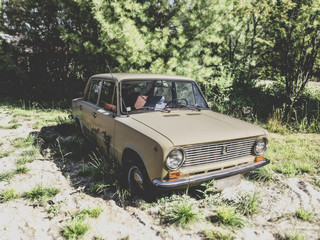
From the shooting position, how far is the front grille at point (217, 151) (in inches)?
107

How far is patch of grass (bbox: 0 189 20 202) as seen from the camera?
10.2 feet

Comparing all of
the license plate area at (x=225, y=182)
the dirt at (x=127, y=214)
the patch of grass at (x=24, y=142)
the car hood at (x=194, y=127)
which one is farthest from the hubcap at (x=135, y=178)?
the patch of grass at (x=24, y=142)

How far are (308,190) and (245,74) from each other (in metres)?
7.12

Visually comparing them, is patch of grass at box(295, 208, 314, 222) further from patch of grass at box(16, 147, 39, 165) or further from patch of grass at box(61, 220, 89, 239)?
patch of grass at box(16, 147, 39, 165)

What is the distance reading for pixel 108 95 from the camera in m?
3.91

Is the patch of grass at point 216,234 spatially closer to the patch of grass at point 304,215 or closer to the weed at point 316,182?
the patch of grass at point 304,215

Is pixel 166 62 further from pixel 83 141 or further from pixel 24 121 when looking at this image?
pixel 24 121

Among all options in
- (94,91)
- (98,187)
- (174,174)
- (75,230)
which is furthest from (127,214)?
(94,91)

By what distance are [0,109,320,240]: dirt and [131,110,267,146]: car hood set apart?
3.30 ft

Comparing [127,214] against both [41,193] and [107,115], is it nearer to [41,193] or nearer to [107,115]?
[41,193]

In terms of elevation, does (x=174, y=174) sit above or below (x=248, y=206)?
above

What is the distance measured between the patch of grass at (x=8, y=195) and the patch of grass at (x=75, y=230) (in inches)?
42.1

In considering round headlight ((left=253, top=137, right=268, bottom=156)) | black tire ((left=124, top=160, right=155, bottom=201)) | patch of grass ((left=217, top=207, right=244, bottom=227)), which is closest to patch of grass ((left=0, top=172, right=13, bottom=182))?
black tire ((left=124, top=160, right=155, bottom=201))

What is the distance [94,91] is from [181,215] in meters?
2.93
